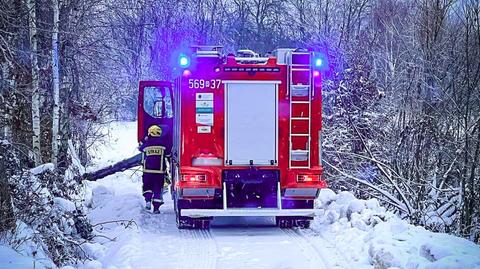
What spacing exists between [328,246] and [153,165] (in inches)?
181

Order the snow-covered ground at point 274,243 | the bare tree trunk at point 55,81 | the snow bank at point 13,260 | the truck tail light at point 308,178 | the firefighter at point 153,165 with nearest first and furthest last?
1. the snow bank at point 13,260
2. the snow-covered ground at point 274,243
3. the truck tail light at point 308,178
4. the firefighter at point 153,165
5. the bare tree trunk at point 55,81

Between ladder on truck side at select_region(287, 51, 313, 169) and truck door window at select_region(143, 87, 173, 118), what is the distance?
10.5 feet

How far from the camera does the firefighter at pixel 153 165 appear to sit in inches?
493

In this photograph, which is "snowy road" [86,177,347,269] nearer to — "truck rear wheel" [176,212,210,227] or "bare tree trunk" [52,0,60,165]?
"truck rear wheel" [176,212,210,227]

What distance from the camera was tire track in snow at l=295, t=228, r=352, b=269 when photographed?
8177 millimetres

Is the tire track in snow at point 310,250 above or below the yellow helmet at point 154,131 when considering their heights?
below

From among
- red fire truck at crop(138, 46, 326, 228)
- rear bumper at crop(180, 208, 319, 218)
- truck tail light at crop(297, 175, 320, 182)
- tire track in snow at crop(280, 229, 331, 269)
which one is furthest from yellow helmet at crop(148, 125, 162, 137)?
tire track in snow at crop(280, 229, 331, 269)

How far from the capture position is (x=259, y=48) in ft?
127

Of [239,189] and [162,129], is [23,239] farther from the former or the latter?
[162,129]

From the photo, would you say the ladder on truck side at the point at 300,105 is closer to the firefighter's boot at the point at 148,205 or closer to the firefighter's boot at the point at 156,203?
the firefighter's boot at the point at 156,203

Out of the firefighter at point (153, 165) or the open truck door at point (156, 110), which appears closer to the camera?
the firefighter at point (153, 165)

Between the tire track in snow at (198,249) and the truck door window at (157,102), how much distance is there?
319 centimetres

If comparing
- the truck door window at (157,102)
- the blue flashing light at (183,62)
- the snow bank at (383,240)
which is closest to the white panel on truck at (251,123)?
the blue flashing light at (183,62)

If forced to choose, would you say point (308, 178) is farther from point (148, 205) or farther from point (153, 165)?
point (148, 205)
